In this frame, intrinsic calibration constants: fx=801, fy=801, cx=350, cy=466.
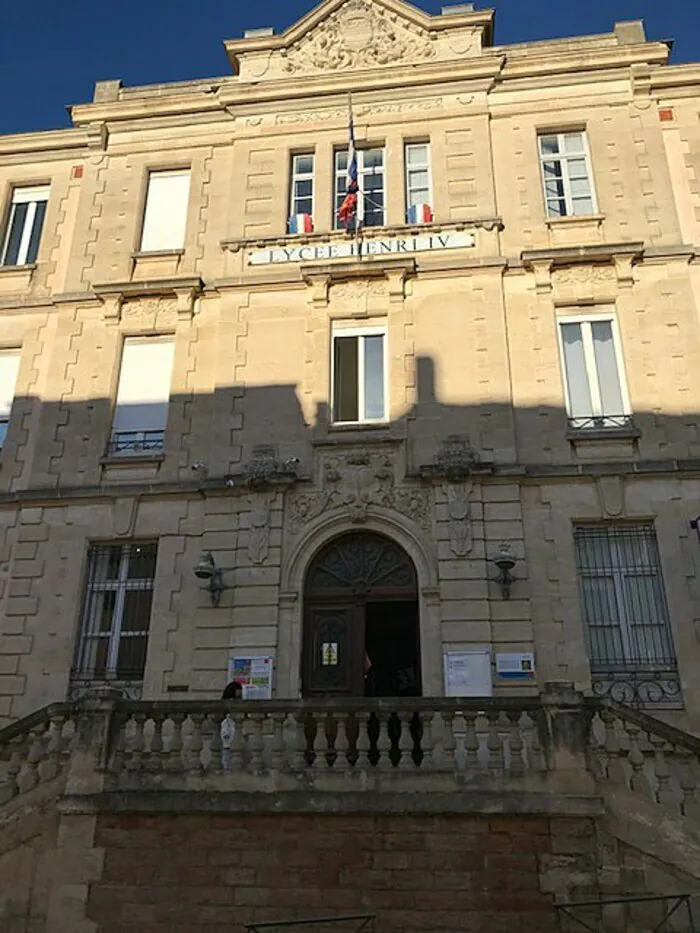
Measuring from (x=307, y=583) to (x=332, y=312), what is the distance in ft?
15.2

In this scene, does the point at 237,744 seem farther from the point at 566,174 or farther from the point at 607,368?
the point at 566,174

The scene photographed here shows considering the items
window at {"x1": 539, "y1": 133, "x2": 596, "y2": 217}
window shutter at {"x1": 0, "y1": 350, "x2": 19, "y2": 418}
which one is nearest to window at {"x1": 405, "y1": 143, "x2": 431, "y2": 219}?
window at {"x1": 539, "y1": 133, "x2": 596, "y2": 217}

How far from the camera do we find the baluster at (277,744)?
8289 millimetres

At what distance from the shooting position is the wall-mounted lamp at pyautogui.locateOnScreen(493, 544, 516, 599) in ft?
36.6

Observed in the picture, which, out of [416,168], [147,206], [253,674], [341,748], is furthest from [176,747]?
[416,168]

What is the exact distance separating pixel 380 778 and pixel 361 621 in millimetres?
3648

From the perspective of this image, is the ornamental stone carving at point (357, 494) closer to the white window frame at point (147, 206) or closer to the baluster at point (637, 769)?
the baluster at point (637, 769)

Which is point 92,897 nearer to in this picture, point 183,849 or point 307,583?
point 183,849

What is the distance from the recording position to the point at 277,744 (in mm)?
8367

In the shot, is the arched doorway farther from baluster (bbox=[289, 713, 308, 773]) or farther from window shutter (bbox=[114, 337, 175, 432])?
window shutter (bbox=[114, 337, 175, 432])

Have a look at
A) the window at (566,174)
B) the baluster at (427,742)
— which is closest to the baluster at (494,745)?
the baluster at (427,742)

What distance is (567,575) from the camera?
1138 cm

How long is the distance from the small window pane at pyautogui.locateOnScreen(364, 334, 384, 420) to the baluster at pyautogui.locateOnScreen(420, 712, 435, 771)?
567 centimetres

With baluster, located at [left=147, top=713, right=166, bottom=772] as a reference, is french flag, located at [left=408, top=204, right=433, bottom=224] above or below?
above
